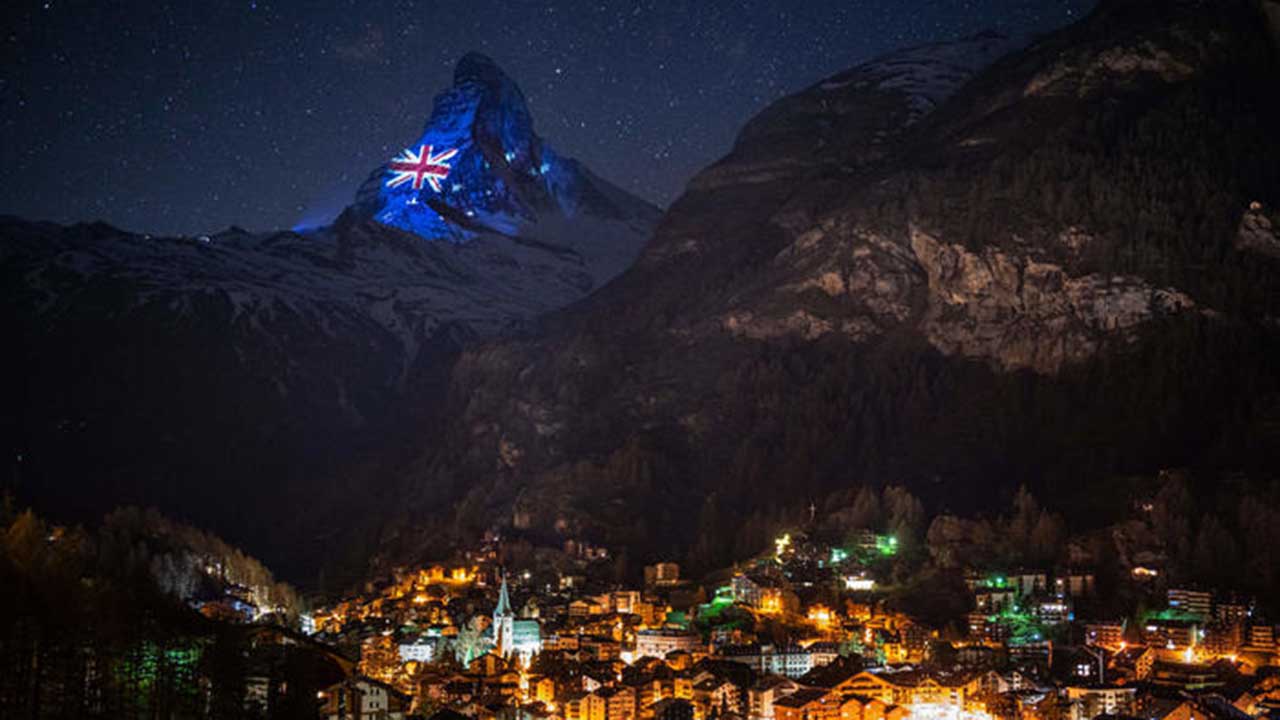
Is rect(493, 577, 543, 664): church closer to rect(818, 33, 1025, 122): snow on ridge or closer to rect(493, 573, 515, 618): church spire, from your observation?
rect(493, 573, 515, 618): church spire

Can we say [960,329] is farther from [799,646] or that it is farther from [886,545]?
[799,646]

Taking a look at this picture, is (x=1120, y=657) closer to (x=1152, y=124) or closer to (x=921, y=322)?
(x=921, y=322)

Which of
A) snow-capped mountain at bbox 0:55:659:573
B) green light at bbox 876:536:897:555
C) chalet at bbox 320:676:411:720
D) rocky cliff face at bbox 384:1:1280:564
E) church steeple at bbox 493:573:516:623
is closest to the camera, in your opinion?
chalet at bbox 320:676:411:720

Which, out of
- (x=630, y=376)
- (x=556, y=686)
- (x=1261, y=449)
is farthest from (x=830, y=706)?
(x=630, y=376)

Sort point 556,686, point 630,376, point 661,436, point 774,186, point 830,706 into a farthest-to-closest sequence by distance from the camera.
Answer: point 774,186, point 630,376, point 661,436, point 556,686, point 830,706

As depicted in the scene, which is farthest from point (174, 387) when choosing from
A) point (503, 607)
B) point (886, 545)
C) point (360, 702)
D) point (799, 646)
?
point (360, 702)

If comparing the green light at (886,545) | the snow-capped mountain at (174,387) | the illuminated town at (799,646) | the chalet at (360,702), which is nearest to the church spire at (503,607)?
the illuminated town at (799,646)

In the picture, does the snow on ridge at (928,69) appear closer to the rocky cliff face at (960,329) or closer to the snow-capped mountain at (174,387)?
the rocky cliff face at (960,329)

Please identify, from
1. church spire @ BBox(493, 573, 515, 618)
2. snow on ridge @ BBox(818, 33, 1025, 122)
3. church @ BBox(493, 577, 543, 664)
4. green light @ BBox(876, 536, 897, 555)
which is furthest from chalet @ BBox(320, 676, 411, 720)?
snow on ridge @ BBox(818, 33, 1025, 122)

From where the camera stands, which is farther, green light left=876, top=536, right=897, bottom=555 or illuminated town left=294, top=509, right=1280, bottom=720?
green light left=876, top=536, right=897, bottom=555
